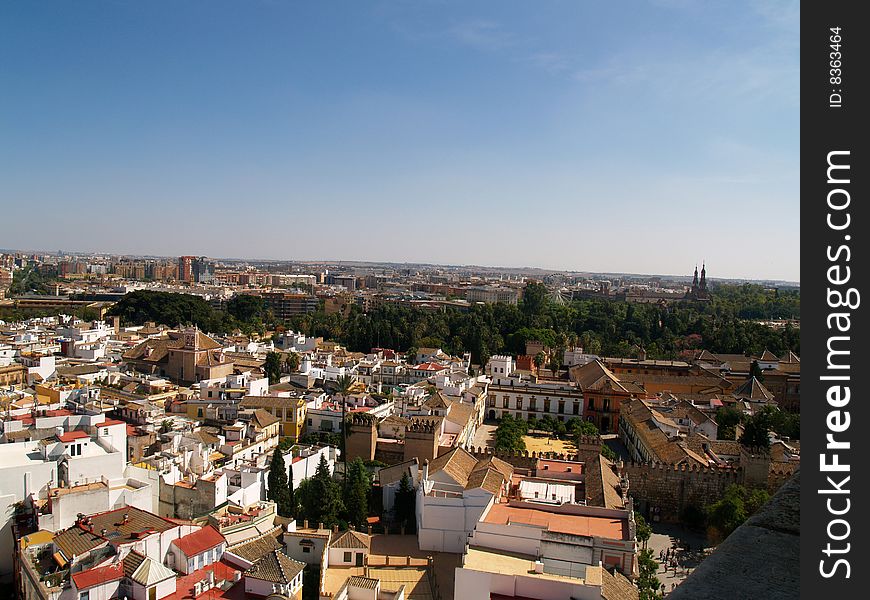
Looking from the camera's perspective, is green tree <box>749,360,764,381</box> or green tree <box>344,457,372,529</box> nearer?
green tree <box>344,457,372,529</box>

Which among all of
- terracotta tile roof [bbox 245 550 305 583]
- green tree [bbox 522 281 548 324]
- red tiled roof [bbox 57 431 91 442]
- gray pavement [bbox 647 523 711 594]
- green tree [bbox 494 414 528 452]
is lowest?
gray pavement [bbox 647 523 711 594]

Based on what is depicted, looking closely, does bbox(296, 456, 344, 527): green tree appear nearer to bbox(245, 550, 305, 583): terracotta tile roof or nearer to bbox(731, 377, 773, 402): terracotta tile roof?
bbox(245, 550, 305, 583): terracotta tile roof

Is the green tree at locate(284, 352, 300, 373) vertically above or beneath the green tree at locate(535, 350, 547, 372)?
above

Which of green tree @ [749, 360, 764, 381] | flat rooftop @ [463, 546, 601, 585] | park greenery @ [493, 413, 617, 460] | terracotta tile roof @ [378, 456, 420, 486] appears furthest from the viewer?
green tree @ [749, 360, 764, 381]

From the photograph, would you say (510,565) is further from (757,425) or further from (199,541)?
(757,425)

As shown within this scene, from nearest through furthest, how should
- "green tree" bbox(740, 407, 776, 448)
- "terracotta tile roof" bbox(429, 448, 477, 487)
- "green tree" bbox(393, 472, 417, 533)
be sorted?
1. "terracotta tile roof" bbox(429, 448, 477, 487)
2. "green tree" bbox(393, 472, 417, 533)
3. "green tree" bbox(740, 407, 776, 448)

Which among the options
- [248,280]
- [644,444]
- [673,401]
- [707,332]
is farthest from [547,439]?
[248,280]

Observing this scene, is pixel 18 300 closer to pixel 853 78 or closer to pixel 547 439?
pixel 547 439

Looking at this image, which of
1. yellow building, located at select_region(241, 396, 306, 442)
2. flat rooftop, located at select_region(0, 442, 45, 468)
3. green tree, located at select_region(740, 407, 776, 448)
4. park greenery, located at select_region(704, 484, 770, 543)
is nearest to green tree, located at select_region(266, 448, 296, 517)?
flat rooftop, located at select_region(0, 442, 45, 468)
